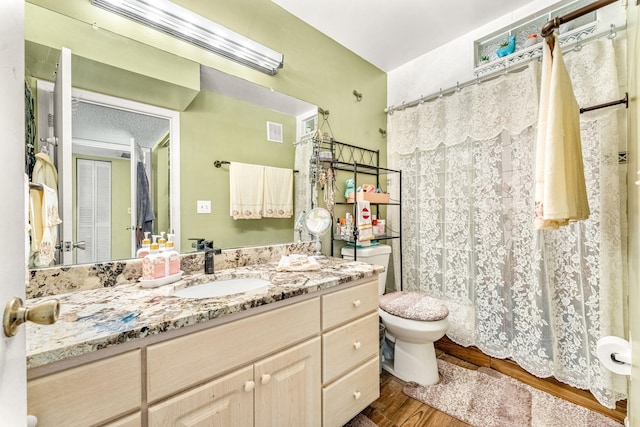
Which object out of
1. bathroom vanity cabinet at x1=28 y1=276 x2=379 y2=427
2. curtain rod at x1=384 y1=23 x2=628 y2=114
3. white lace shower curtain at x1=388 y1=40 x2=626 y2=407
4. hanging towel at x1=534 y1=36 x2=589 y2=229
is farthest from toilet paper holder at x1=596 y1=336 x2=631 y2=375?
curtain rod at x1=384 y1=23 x2=628 y2=114

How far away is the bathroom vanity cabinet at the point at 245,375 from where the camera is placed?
0.64 metres

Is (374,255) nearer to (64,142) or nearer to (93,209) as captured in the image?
(93,209)

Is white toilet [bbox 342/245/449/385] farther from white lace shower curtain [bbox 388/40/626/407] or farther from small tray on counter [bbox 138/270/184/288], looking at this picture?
small tray on counter [bbox 138/270/184/288]

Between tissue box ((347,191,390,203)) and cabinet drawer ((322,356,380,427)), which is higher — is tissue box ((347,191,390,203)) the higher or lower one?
the higher one

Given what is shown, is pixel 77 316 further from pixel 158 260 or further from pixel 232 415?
pixel 232 415

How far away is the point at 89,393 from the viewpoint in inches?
25.0

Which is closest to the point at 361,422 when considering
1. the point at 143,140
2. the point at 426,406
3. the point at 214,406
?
the point at 426,406

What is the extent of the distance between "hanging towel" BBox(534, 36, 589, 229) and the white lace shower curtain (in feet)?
1.34

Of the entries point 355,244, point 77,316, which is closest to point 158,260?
point 77,316

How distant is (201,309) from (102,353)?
0.24 m

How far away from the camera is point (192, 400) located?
0.79 m

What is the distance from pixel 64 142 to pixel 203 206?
58cm

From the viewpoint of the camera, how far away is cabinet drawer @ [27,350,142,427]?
1.91ft

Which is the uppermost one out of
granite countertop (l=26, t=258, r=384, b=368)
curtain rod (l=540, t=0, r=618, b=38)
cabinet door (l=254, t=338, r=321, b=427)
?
curtain rod (l=540, t=0, r=618, b=38)
